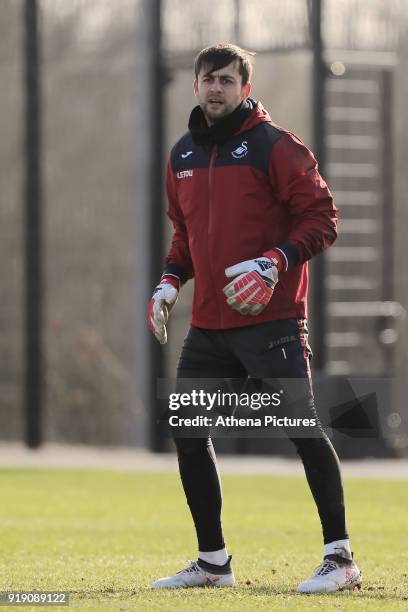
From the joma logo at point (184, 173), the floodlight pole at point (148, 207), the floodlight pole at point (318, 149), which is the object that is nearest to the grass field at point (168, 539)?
the joma logo at point (184, 173)

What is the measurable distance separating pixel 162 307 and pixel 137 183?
7733 mm

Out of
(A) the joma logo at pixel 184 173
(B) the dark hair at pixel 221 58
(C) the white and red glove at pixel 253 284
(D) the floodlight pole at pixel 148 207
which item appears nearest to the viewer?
(C) the white and red glove at pixel 253 284

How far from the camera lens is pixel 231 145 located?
6.08 metres

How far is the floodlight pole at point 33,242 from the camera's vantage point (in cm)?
1405

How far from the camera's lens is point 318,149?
41.6ft

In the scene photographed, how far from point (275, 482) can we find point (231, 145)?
5.59 m

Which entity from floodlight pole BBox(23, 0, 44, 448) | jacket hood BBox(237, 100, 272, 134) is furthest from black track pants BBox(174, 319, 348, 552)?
floodlight pole BBox(23, 0, 44, 448)

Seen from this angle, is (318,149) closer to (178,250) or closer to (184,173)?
(178,250)

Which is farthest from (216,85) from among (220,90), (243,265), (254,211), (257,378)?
(257,378)

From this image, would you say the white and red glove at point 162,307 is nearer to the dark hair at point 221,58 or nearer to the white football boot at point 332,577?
the dark hair at point 221,58

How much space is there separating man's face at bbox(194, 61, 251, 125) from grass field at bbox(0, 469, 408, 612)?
1.76 metres

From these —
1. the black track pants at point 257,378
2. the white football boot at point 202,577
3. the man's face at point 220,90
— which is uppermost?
the man's face at point 220,90

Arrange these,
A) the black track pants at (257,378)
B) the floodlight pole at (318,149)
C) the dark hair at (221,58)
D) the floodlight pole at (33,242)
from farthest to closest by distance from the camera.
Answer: the floodlight pole at (33,242)
the floodlight pole at (318,149)
the dark hair at (221,58)
the black track pants at (257,378)

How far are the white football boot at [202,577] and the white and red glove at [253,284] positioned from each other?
100cm
